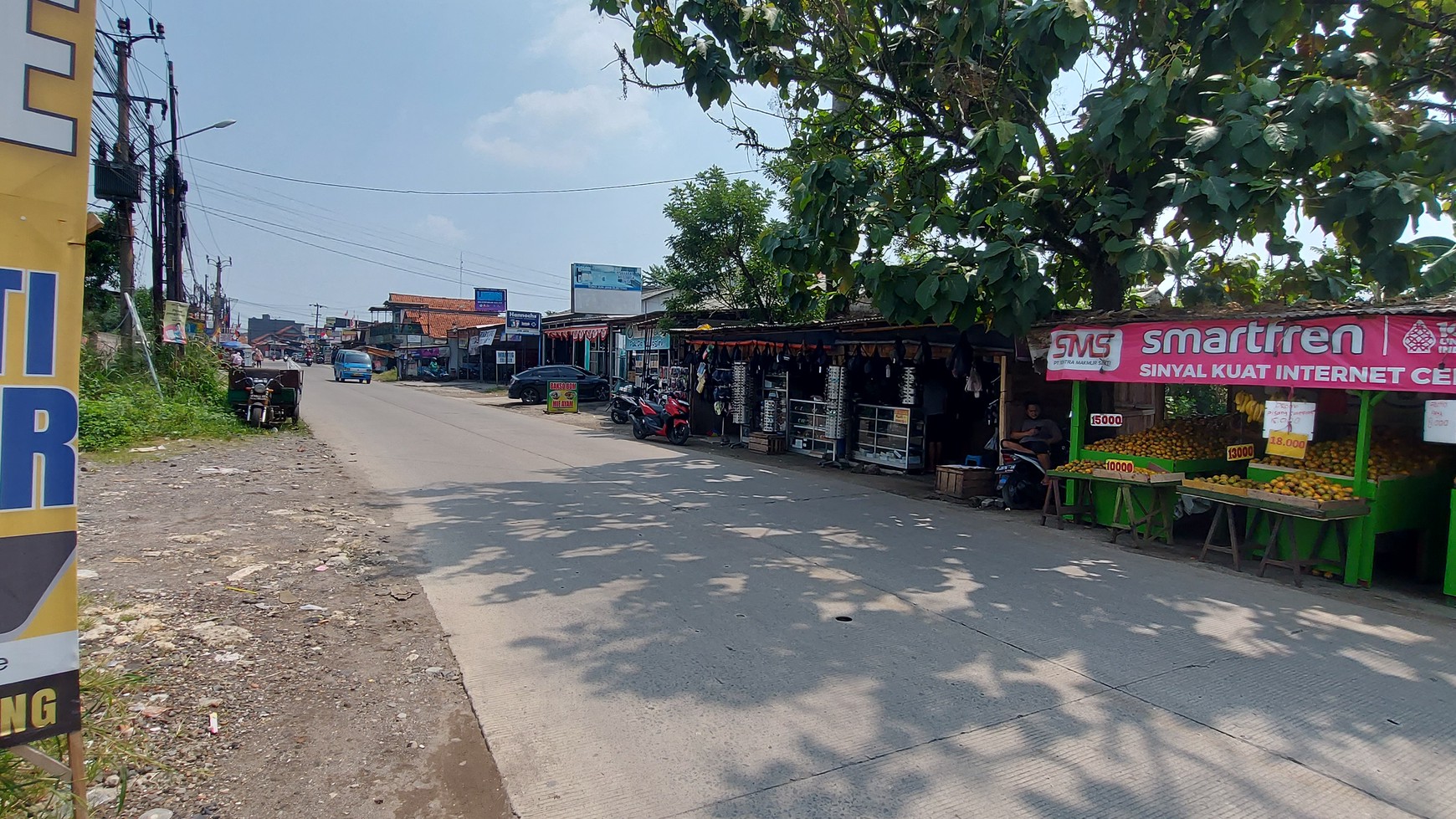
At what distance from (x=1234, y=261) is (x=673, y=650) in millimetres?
11614

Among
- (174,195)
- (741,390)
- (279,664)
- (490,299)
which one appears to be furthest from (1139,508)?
(490,299)

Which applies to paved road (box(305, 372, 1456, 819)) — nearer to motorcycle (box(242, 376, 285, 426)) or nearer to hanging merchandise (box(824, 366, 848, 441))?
hanging merchandise (box(824, 366, 848, 441))

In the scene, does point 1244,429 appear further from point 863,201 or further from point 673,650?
point 673,650

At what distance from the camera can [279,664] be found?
4625 millimetres

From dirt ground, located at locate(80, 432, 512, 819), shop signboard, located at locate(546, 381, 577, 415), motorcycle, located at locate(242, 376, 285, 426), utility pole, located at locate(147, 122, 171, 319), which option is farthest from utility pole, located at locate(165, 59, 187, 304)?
dirt ground, located at locate(80, 432, 512, 819)

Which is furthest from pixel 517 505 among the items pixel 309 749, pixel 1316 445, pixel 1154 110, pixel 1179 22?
pixel 1179 22

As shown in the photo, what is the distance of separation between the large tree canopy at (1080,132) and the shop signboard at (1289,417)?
1.69 metres

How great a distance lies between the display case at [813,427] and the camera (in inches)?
588

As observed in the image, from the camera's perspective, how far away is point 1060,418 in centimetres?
1255

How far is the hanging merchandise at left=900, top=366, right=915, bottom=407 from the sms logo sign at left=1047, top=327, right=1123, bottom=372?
3.71 meters

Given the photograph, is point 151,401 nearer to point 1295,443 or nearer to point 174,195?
point 174,195

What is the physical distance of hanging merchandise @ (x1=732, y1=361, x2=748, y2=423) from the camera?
17.5 meters

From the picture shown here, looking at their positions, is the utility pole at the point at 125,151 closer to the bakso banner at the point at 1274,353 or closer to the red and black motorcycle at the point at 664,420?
the red and black motorcycle at the point at 664,420

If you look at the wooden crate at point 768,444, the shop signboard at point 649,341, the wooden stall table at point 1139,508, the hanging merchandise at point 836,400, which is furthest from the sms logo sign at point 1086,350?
the shop signboard at point 649,341
